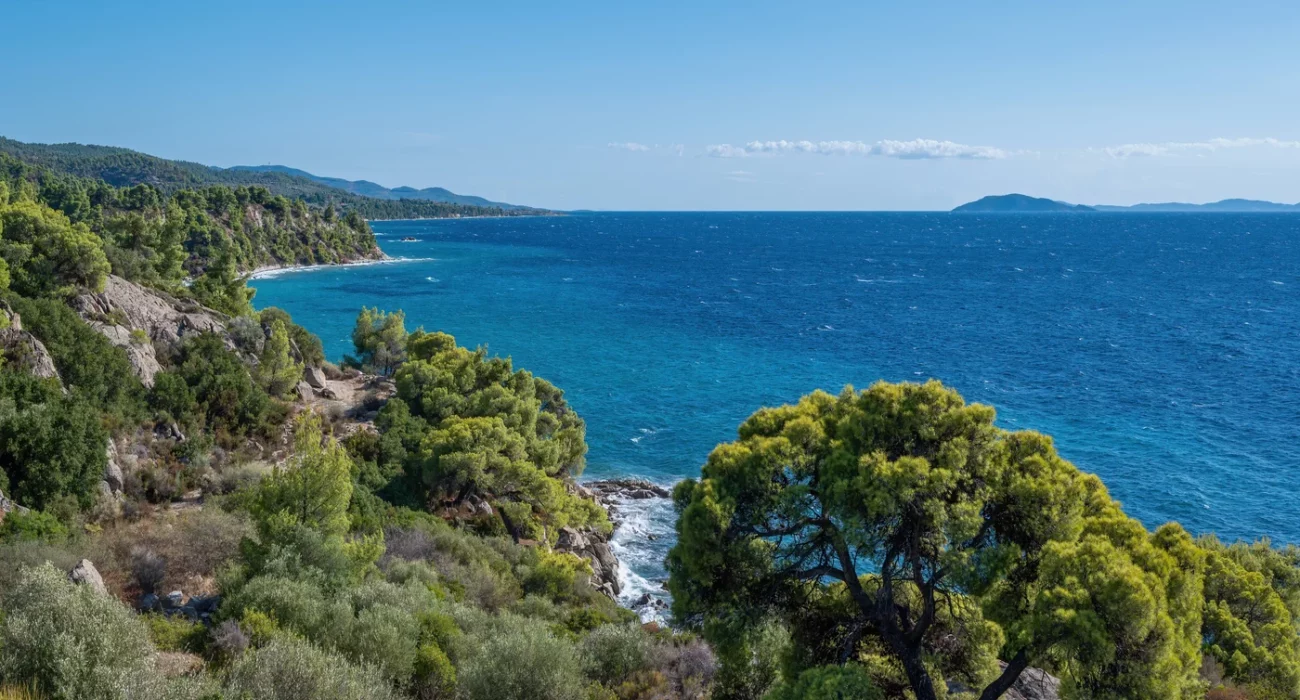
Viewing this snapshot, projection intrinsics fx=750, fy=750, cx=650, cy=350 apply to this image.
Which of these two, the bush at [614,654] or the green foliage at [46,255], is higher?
the green foliage at [46,255]

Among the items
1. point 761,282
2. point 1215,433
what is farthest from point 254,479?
point 761,282

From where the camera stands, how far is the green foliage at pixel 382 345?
53281 mm

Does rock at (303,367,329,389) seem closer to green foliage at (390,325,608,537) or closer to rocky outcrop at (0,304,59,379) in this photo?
green foliage at (390,325,608,537)

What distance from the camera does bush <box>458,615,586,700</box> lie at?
13.2 meters

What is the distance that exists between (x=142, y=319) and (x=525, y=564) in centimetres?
2128

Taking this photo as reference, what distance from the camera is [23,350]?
82.4ft

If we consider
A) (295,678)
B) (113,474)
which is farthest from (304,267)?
(295,678)

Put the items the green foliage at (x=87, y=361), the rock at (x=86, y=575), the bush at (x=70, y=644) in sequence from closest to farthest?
the bush at (x=70, y=644) → the rock at (x=86, y=575) → the green foliage at (x=87, y=361)

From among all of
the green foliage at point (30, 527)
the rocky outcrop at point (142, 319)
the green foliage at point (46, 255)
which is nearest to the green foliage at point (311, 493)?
the green foliage at point (30, 527)

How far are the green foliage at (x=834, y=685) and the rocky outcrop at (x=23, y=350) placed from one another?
85.1ft

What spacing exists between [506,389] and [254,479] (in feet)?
44.0

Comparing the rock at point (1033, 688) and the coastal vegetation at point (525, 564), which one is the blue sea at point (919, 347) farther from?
the rock at point (1033, 688)

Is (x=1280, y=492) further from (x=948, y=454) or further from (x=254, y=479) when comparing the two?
(x=254, y=479)

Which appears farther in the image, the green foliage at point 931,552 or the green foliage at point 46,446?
the green foliage at point 46,446
